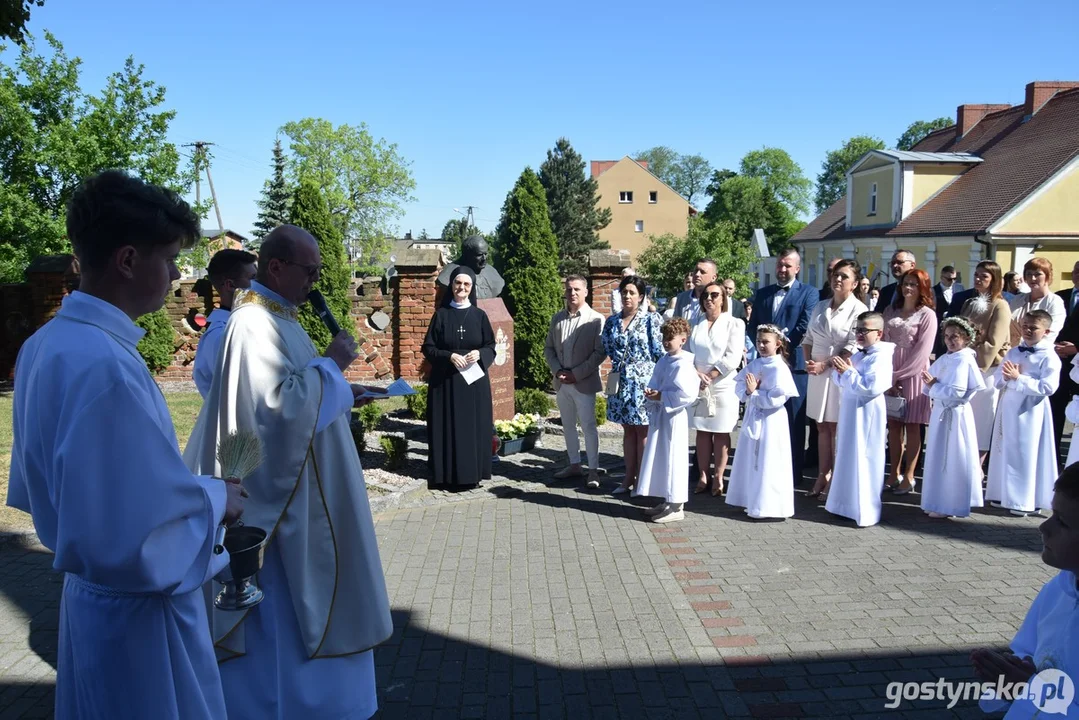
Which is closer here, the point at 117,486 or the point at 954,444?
the point at 117,486

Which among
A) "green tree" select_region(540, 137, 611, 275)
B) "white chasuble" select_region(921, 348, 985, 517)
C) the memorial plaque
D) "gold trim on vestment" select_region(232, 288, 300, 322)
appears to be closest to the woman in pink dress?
"white chasuble" select_region(921, 348, 985, 517)

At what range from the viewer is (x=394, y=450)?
8.44 meters

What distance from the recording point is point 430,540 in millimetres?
Result: 6539

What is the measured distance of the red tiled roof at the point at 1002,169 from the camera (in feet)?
89.2

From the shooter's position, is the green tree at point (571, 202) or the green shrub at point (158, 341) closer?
the green shrub at point (158, 341)

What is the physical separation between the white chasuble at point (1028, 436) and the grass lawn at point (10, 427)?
677 cm

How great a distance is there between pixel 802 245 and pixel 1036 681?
40873mm

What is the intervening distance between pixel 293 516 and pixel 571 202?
54494 millimetres

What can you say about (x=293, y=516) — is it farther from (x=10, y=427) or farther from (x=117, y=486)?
(x=10, y=427)

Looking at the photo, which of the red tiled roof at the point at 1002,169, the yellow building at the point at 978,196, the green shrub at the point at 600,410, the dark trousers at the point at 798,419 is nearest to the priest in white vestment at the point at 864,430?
the dark trousers at the point at 798,419

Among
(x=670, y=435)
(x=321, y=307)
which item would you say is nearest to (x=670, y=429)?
(x=670, y=435)

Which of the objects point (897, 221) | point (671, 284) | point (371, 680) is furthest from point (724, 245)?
point (371, 680)

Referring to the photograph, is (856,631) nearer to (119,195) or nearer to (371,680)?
(371,680)

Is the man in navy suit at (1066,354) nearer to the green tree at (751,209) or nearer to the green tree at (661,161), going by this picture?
the green tree at (751,209)
